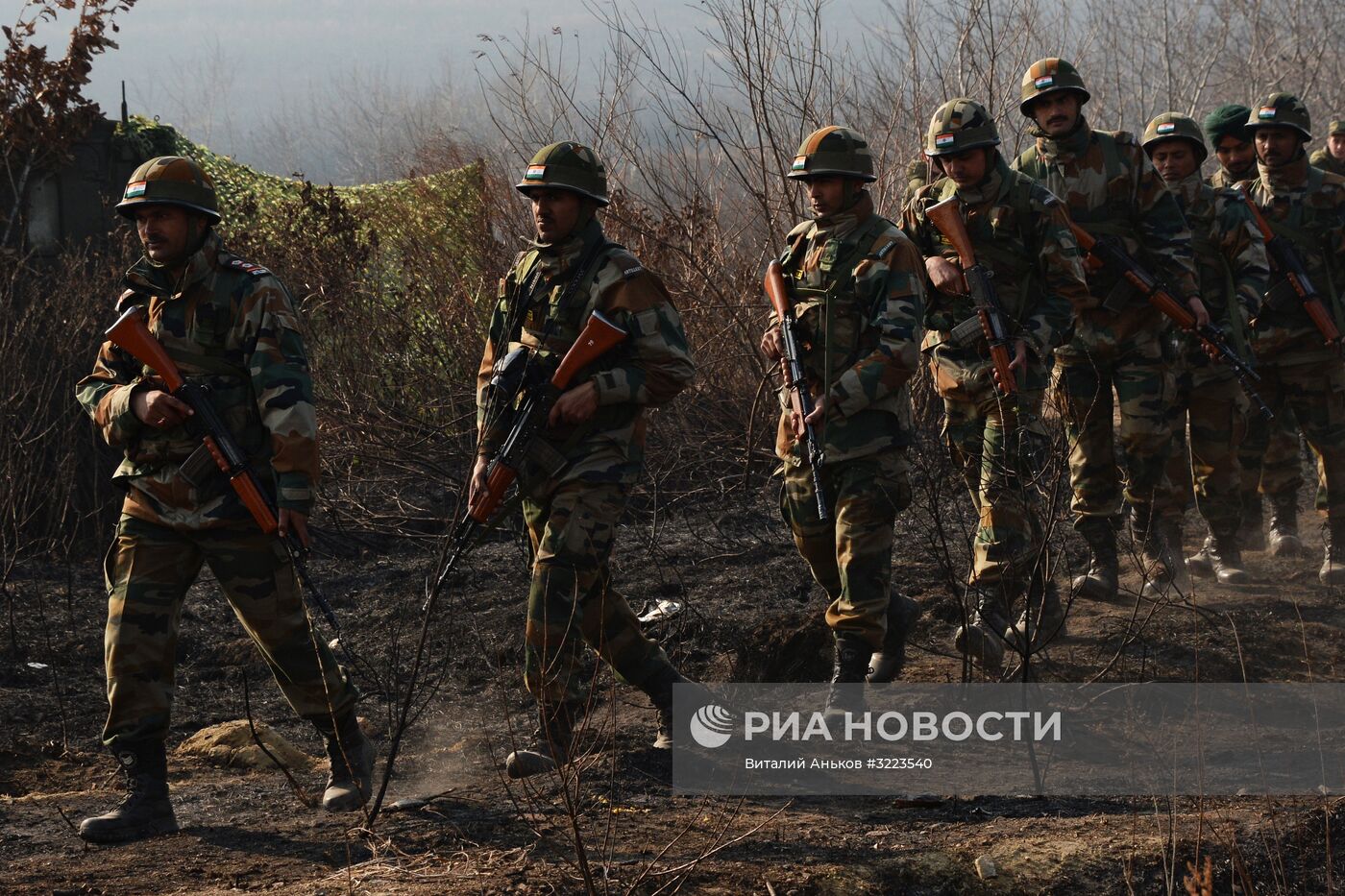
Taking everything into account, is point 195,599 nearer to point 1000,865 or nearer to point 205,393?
point 205,393

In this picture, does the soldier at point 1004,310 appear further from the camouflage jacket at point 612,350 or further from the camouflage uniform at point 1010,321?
the camouflage jacket at point 612,350

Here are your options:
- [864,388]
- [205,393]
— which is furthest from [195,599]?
[864,388]

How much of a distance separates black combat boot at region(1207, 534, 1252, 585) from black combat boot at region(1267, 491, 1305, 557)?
0.58m

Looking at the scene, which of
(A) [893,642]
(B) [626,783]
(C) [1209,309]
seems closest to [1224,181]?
(C) [1209,309]

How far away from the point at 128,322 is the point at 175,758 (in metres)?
1.80

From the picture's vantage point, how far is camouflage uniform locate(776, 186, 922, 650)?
5020 mm

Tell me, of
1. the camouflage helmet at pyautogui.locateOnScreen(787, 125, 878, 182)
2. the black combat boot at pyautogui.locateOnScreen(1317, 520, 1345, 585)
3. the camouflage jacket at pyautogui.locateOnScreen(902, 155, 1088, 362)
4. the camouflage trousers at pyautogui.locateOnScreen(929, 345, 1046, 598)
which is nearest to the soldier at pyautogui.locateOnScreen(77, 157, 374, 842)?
the camouflage helmet at pyautogui.locateOnScreen(787, 125, 878, 182)

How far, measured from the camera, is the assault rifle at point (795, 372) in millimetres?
5043

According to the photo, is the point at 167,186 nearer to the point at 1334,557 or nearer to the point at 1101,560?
the point at 1101,560

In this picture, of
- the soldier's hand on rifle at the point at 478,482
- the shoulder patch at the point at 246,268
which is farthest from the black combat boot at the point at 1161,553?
the shoulder patch at the point at 246,268

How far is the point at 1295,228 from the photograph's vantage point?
7414 millimetres

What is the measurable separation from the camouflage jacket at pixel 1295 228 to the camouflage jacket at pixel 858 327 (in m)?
2.94

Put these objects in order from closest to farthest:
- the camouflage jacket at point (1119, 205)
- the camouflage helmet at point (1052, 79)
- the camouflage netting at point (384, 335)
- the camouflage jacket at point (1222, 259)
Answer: the camouflage helmet at point (1052, 79)
the camouflage jacket at point (1119, 205)
the camouflage jacket at point (1222, 259)
the camouflage netting at point (384, 335)

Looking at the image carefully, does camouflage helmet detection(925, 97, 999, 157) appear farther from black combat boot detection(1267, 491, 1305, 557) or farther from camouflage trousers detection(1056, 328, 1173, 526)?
black combat boot detection(1267, 491, 1305, 557)
